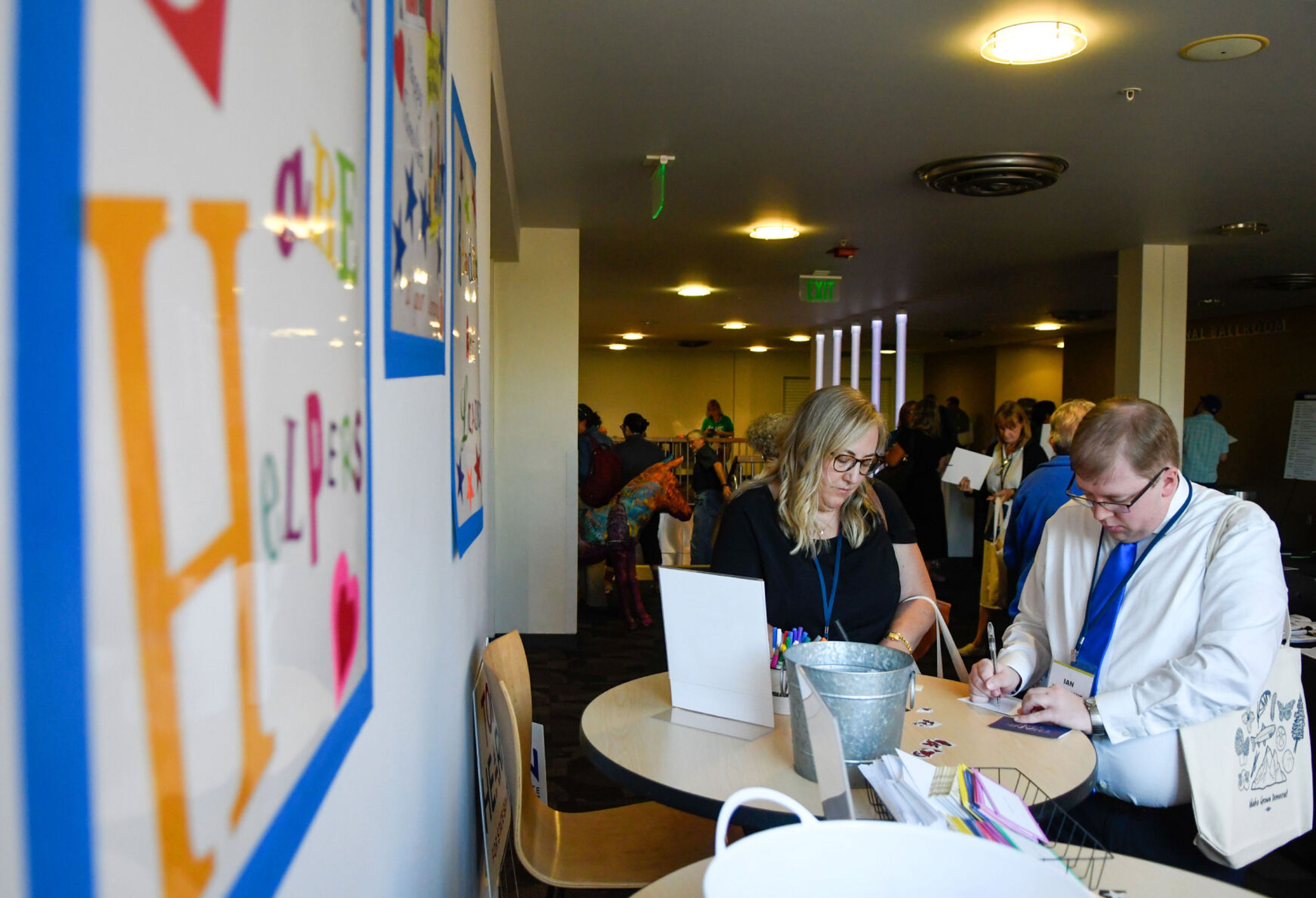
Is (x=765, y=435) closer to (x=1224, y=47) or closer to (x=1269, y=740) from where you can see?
(x=1224, y=47)

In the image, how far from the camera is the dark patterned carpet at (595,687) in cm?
281

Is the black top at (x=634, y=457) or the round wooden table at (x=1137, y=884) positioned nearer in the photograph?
the round wooden table at (x=1137, y=884)

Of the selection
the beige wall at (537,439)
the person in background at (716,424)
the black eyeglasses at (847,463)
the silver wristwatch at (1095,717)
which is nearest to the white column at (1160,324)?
the beige wall at (537,439)

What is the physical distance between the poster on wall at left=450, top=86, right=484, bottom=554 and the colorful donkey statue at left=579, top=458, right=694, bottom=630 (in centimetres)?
434

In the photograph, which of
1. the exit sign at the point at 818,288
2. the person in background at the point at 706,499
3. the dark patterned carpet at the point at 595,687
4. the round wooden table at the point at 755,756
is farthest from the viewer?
the exit sign at the point at 818,288

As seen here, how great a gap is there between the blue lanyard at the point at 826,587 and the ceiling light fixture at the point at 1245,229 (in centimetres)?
522

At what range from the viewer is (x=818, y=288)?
7973 millimetres

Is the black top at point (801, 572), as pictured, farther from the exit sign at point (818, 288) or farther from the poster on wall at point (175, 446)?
the exit sign at point (818, 288)

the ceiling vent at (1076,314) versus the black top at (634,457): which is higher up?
the ceiling vent at (1076,314)

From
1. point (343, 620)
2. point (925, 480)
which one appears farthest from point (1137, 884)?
point (925, 480)

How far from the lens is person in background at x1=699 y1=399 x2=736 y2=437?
14016 mm

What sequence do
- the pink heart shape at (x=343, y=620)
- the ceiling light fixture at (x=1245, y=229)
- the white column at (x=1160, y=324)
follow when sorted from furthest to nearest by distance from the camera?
the white column at (x=1160, y=324) → the ceiling light fixture at (x=1245, y=229) → the pink heart shape at (x=343, y=620)

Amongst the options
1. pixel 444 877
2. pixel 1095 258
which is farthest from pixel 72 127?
pixel 1095 258

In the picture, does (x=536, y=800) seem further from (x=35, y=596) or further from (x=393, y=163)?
(x=35, y=596)
